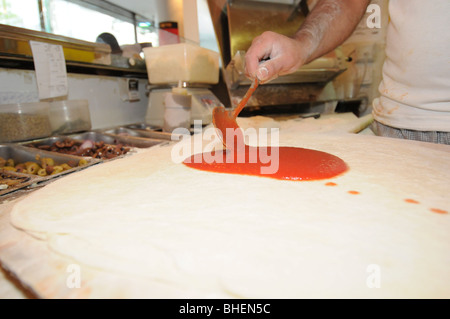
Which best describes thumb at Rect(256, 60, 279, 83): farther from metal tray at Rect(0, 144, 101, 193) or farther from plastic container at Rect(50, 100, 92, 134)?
plastic container at Rect(50, 100, 92, 134)

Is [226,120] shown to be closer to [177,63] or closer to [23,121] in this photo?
[177,63]

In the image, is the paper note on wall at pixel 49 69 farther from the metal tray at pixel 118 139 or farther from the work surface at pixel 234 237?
the work surface at pixel 234 237

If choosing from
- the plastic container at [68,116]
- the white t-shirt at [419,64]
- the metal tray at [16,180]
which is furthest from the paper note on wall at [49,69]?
the white t-shirt at [419,64]

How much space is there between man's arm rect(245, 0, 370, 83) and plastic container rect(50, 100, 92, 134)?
1.14 metres

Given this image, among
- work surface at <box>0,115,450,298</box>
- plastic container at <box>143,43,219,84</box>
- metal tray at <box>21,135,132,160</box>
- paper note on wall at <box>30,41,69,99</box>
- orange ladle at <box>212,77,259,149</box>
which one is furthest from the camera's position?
plastic container at <box>143,43,219,84</box>

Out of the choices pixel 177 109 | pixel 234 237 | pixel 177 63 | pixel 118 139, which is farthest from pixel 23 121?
pixel 234 237

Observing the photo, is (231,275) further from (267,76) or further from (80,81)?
(80,81)

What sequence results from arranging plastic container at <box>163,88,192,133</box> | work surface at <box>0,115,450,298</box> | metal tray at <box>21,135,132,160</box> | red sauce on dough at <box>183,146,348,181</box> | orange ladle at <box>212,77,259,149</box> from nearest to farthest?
work surface at <box>0,115,450,298</box>
red sauce on dough at <box>183,146,348,181</box>
orange ladle at <box>212,77,259,149</box>
metal tray at <box>21,135,132,160</box>
plastic container at <box>163,88,192,133</box>

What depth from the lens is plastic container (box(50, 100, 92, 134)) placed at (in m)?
1.61

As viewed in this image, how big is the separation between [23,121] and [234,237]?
57.0 inches

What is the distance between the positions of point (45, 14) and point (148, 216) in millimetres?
2362

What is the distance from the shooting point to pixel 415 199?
0.63m

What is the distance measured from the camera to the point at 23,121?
138cm

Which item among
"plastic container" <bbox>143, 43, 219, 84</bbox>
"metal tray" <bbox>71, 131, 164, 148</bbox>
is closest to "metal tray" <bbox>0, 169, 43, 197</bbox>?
"metal tray" <bbox>71, 131, 164, 148</bbox>
